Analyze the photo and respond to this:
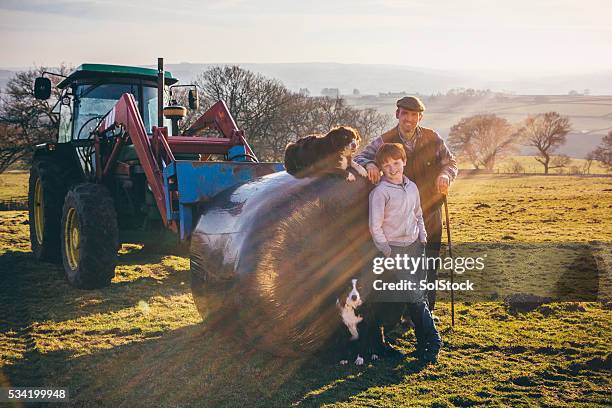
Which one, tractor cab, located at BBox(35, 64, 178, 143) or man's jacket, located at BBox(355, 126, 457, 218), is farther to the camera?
tractor cab, located at BBox(35, 64, 178, 143)

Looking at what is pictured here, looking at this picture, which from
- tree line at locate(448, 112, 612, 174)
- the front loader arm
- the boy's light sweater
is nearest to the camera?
the boy's light sweater

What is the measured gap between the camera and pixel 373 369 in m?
4.73

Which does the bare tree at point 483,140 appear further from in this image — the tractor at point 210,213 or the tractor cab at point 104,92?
the tractor at point 210,213

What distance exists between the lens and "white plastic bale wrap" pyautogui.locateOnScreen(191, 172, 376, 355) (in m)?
4.63

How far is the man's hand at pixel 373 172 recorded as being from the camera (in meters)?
5.27

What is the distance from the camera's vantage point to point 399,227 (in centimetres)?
489

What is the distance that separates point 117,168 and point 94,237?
1421 mm

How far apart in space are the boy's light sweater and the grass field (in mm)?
1097

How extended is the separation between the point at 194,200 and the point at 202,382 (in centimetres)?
216

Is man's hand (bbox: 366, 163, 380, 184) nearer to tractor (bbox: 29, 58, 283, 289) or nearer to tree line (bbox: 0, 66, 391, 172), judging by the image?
tractor (bbox: 29, 58, 283, 289)

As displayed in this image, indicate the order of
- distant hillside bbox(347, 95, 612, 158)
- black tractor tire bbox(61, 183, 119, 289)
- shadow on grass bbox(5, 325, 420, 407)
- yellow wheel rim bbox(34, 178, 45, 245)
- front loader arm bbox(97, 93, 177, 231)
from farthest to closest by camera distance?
distant hillside bbox(347, 95, 612, 158) < yellow wheel rim bbox(34, 178, 45, 245) < black tractor tire bbox(61, 183, 119, 289) < front loader arm bbox(97, 93, 177, 231) < shadow on grass bbox(5, 325, 420, 407)

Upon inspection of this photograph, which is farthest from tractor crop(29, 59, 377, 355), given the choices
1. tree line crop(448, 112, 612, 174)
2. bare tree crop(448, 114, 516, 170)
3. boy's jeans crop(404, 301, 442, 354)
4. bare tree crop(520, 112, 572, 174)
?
bare tree crop(448, 114, 516, 170)

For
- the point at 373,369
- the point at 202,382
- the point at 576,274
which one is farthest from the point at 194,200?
the point at 576,274

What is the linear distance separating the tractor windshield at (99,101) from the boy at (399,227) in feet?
17.1
